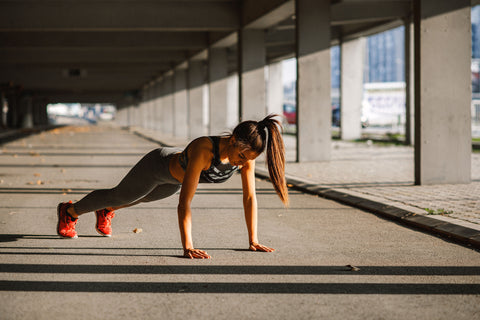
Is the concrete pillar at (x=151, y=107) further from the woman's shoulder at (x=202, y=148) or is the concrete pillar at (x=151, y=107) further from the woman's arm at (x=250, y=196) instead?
the woman's shoulder at (x=202, y=148)

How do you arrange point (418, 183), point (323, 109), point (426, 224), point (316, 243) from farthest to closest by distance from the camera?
point (323, 109) → point (418, 183) → point (426, 224) → point (316, 243)

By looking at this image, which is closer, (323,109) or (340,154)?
(323,109)

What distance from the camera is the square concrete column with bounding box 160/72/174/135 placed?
134 feet

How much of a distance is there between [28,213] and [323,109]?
378 inches

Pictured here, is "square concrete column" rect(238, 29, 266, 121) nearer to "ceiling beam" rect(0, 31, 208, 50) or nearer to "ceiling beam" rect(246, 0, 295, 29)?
"ceiling beam" rect(246, 0, 295, 29)

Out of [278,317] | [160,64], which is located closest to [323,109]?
[278,317]

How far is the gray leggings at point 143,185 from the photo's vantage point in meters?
5.56

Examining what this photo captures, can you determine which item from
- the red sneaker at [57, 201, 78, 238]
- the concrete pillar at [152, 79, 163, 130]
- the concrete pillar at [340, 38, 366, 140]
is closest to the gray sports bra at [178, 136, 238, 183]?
the red sneaker at [57, 201, 78, 238]

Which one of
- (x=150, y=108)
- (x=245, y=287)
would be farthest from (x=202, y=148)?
(x=150, y=108)

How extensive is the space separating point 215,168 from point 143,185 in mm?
794

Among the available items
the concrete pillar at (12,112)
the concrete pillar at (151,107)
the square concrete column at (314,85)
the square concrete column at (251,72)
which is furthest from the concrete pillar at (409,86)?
the concrete pillar at (12,112)

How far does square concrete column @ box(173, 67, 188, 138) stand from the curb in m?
24.9

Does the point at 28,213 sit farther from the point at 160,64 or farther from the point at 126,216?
the point at 160,64

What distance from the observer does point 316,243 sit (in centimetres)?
622
